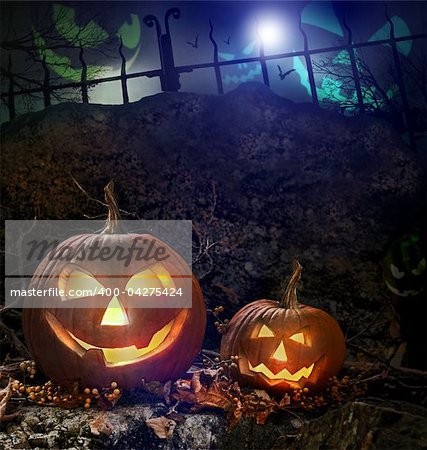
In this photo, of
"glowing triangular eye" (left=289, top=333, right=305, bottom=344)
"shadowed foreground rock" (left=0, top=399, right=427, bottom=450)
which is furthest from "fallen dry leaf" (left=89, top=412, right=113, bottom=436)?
"glowing triangular eye" (left=289, top=333, right=305, bottom=344)

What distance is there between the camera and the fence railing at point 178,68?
1.73 meters

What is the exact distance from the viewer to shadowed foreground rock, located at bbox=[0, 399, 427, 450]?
0.91 m

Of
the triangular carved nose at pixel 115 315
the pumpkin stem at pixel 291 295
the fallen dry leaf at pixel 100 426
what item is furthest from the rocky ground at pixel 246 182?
the fallen dry leaf at pixel 100 426

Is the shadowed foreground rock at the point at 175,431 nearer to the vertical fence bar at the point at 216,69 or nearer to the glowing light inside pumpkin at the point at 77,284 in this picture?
the glowing light inside pumpkin at the point at 77,284

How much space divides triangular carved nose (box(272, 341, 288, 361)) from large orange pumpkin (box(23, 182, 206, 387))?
0.26 meters

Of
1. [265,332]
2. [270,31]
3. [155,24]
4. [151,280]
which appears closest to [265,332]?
[265,332]

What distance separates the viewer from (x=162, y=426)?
110cm

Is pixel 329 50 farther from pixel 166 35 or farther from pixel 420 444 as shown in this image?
pixel 420 444

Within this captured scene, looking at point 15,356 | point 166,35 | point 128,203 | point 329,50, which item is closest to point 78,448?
point 15,356

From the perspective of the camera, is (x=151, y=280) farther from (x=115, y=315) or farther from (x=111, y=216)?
(x=111, y=216)

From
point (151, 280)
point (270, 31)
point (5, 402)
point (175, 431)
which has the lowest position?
point (175, 431)

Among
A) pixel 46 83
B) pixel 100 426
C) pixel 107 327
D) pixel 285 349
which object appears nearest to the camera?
pixel 100 426

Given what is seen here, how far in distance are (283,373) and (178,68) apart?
1.16m

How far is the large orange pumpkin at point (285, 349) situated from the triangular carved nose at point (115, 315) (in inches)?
14.8
